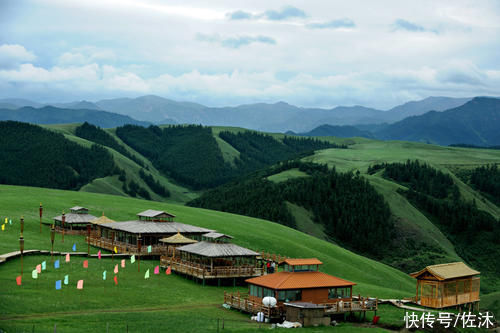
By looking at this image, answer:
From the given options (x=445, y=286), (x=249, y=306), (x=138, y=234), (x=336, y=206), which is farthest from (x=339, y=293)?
(x=336, y=206)

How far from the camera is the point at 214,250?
63.1 metres

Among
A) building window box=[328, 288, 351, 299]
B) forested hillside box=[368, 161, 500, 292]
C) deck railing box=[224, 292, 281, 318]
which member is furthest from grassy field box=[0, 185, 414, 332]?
forested hillside box=[368, 161, 500, 292]

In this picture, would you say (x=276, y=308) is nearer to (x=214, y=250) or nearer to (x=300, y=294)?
(x=300, y=294)

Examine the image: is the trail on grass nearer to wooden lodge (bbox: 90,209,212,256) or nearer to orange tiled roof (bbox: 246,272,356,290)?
orange tiled roof (bbox: 246,272,356,290)

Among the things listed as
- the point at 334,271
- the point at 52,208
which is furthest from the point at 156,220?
the point at 334,271

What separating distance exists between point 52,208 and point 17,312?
51.7m

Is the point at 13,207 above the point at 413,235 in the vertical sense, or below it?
above

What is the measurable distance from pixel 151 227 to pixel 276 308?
30881 millimetres

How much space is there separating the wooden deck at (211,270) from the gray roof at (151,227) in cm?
959

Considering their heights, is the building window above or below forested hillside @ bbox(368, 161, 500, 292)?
above

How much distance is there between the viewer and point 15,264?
57312 mm

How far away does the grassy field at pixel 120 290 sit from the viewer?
42.5 m

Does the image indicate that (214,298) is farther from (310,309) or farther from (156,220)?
(156,220)

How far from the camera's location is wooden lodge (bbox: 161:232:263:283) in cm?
6175
